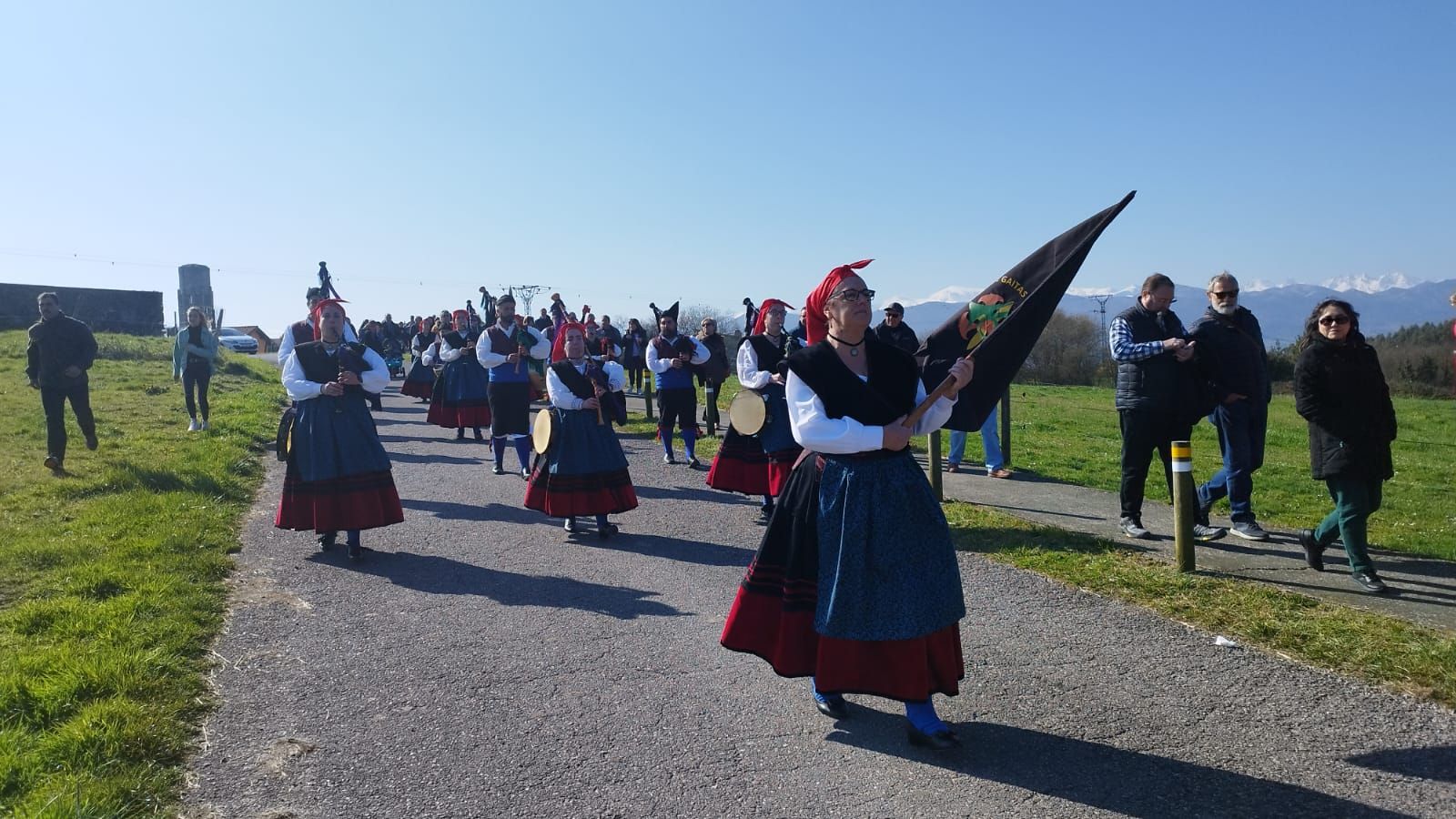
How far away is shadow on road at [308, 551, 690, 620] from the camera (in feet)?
21.0

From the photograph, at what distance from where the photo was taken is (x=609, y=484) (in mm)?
8617

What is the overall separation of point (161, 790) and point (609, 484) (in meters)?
5.02

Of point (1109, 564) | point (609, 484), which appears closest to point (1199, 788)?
point (1109, 564)

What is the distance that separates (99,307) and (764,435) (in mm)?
45427

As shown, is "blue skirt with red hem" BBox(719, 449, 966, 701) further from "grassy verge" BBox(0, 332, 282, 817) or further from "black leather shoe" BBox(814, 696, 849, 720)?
"grassy verge" BBox(0, 332, 282, 817)

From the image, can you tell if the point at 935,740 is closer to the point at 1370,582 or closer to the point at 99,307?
the point at 1370,582

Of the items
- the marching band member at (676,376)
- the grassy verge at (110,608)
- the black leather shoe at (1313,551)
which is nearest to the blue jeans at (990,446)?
the marching band member at (676,376)

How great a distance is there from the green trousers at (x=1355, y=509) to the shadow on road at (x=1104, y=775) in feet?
9.58

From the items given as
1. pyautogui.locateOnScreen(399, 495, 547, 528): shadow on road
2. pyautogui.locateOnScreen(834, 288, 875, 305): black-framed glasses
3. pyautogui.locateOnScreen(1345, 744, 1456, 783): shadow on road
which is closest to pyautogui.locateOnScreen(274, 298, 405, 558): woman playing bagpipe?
pyautogui.locateOnScreen(399, 495, 547, 528): shadow on road

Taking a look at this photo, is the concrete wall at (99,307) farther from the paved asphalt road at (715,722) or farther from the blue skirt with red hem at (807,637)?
the blue skirt with red hem at (807,637)

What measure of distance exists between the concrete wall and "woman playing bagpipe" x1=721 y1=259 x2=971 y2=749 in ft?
145

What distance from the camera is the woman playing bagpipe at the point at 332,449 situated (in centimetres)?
783

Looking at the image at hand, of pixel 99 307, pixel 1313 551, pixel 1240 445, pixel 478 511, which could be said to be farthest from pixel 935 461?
pixel 99 307

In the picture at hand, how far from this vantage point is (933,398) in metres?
4.15
